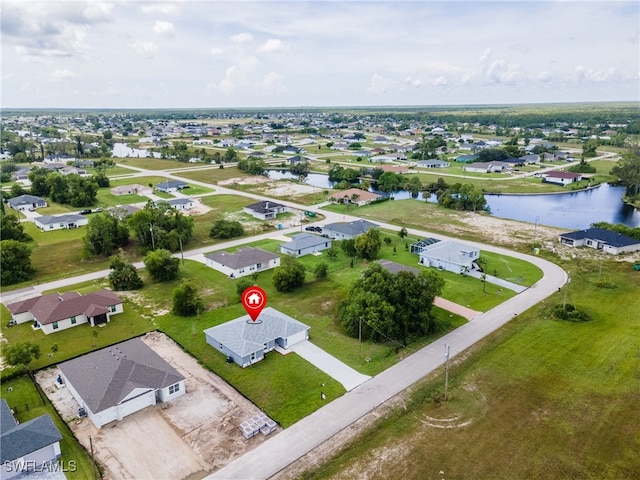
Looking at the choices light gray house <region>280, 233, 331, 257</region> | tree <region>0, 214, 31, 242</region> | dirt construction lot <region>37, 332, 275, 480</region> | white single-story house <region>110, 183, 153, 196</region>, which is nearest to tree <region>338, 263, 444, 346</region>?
dirt construction lot <region>37, 332, 275, 480</region>

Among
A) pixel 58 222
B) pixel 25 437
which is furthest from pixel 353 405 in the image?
pixel 58 222

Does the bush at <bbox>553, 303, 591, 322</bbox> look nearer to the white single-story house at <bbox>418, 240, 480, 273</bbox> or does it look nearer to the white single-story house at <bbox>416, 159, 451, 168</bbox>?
the white single-story house at <bbox>418, 240, 480, 273</bbox>

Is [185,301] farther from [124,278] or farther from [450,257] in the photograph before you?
[450,257]

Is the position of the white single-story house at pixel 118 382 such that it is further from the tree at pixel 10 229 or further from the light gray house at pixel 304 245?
the tree at pixel 10 229

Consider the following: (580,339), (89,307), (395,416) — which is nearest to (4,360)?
(89,307)

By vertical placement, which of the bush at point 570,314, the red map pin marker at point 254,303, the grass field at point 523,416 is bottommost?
the grass field at point 523,416

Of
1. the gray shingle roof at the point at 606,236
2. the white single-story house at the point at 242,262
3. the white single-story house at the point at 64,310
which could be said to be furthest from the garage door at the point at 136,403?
the gray shingle roof at the point at 606,236
